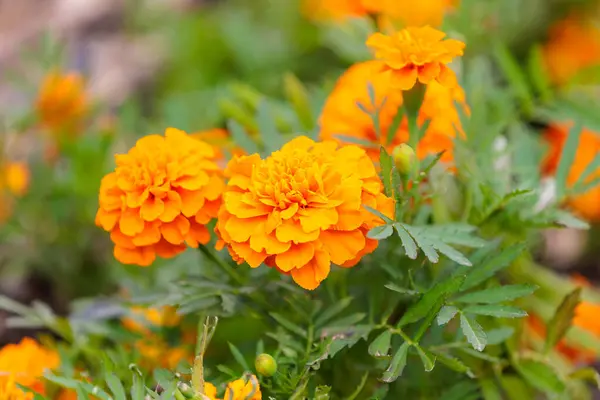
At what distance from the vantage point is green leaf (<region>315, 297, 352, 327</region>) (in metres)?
0.83

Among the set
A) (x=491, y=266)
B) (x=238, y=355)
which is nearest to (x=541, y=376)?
(x=491, y=266)

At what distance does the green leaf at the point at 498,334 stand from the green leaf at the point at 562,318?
9cm

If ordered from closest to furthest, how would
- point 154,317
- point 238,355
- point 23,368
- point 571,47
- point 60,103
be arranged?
point 238,355
point 23,368
point 154,317
point 60,103
point 571,47

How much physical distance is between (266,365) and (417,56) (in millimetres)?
354

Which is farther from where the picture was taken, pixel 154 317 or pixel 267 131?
pixel 154 317

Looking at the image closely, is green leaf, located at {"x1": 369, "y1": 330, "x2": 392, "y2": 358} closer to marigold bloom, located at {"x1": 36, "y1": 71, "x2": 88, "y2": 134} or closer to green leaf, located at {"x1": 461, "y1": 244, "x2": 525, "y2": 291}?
green leaf, located at {"x1": 461, "y1": 244, "x2": 525, "y2": 291}

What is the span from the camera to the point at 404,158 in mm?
774

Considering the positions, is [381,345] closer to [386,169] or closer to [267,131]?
[386,169]

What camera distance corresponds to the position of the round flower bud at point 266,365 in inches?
28.7

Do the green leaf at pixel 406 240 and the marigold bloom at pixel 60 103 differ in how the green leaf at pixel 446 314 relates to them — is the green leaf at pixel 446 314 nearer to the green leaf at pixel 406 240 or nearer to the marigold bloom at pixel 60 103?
the green leaf at pixel 406 240

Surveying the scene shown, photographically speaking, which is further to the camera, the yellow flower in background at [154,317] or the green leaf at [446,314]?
the yellow flower in background at [154,317]

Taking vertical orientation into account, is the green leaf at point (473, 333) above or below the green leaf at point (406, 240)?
below

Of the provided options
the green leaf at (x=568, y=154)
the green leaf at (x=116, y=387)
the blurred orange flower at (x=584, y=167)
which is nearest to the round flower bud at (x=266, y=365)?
the green leaf at (x=116, y=387)

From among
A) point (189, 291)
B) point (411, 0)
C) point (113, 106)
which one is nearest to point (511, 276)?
point (189, 291)
